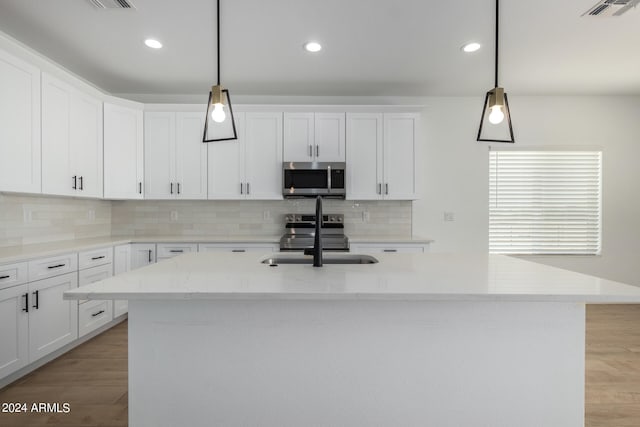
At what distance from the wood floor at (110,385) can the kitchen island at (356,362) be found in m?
0.78

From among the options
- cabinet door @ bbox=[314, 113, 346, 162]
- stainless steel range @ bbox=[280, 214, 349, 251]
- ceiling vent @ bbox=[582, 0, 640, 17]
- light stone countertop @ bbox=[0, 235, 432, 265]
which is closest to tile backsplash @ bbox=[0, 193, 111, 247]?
light stone countertop @ bbox=[0, 235, 432, 265]

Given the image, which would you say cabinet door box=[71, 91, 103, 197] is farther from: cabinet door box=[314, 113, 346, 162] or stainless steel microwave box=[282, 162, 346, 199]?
cabinet door box=[314, 113, 346, 162]

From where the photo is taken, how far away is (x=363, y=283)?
1.46 meters

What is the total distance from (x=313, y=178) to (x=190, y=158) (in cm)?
142

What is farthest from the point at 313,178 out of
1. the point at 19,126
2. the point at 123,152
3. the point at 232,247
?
the point at 19,126

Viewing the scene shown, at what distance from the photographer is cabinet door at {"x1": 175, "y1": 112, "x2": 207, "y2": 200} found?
4.02m

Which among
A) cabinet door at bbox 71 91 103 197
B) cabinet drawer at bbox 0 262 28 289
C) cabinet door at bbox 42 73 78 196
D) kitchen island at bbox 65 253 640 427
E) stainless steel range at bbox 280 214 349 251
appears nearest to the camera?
kitchen island at bbox 65 253 640 427

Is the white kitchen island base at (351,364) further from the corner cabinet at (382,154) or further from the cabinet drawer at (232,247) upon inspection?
the corner cabinet at (382,154)

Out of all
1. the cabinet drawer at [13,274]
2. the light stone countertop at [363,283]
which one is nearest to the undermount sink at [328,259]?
the light stone countertop at [363,283]

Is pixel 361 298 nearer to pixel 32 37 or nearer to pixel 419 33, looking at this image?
pixel 419 33

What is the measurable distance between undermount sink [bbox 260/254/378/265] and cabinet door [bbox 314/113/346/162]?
1879mm

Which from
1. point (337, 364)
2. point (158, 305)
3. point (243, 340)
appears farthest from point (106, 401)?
point (337, 364)

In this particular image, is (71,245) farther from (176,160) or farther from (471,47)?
(471,47)

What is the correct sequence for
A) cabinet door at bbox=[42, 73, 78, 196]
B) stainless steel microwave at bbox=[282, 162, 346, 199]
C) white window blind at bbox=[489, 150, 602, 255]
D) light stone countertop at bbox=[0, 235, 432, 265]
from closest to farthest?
light stone countertop at bbox=[0, 235, 432, 265]
cabinet door at bbox=[42, 73, 78, 196]
stainless steel microwave at bbox=[282, 162, 346, 199]
white window blind at bbox=[489, 150, 602, 255]
